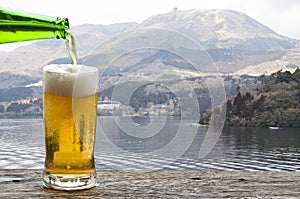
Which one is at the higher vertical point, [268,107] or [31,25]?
[31,25]

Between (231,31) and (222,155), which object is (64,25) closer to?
(222,155)

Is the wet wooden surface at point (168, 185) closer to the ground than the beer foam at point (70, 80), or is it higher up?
closer to the ground

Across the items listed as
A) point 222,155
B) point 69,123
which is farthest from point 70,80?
point 222,155

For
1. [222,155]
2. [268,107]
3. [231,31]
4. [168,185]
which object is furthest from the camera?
[231,31]

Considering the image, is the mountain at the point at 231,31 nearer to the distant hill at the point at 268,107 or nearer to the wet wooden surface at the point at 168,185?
the distant hill at the point at 268,107

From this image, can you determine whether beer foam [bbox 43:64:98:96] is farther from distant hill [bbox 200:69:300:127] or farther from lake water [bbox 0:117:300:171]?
distant hill [bbox 200:69:300:127]

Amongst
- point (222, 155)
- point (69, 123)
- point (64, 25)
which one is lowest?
point (222, 155)

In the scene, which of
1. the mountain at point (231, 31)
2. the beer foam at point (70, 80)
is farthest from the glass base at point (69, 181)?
the mountain at point (231, 31)
